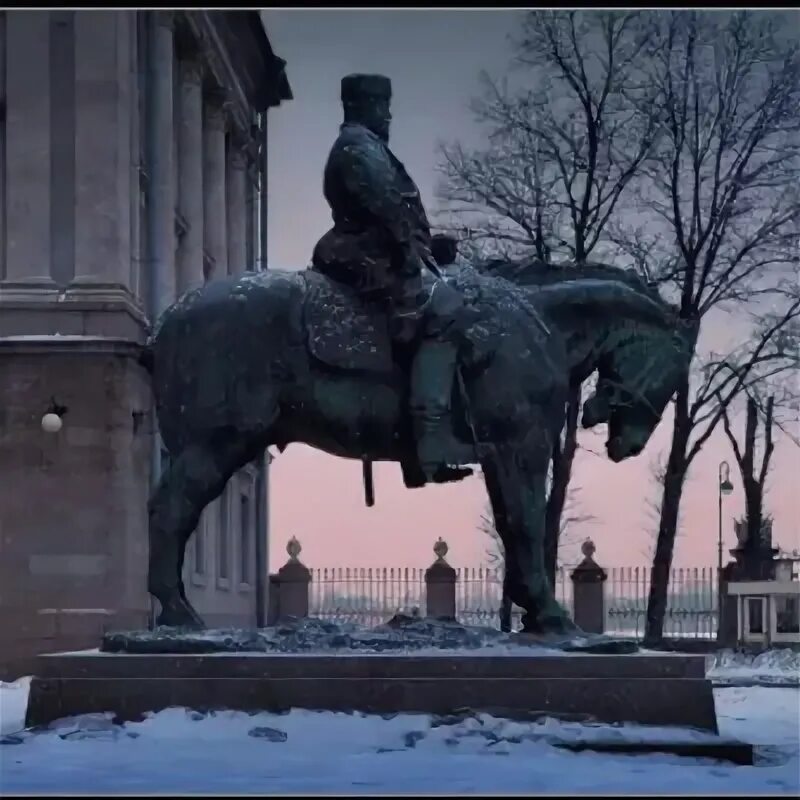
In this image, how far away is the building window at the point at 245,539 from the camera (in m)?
33.2

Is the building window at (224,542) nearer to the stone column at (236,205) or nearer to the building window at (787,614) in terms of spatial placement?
the stone column at (236,205)

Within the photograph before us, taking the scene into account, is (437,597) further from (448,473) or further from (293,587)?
(448,473)

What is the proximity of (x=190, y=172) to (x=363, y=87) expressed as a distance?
57.7 feet

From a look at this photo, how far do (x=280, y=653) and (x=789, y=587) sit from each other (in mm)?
18960

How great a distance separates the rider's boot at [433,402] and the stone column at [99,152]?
1178 cm

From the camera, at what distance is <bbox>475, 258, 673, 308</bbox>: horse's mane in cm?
1155

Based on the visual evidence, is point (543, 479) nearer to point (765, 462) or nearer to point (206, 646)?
point (206, 646)

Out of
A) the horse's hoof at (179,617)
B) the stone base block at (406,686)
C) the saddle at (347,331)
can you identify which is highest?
the saddle at (347,331)

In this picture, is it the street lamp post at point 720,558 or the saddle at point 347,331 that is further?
the street lamp post at point 720,558

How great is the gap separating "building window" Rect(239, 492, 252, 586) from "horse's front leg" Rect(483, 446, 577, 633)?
21880 mm

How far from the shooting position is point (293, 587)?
113 feet

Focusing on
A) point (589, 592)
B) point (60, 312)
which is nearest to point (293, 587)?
point (589, 592)

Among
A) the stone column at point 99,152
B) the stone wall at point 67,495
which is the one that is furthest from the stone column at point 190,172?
the stone wall at point 67,495

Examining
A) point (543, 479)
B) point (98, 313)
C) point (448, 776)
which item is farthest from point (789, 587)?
point (448, 776)
